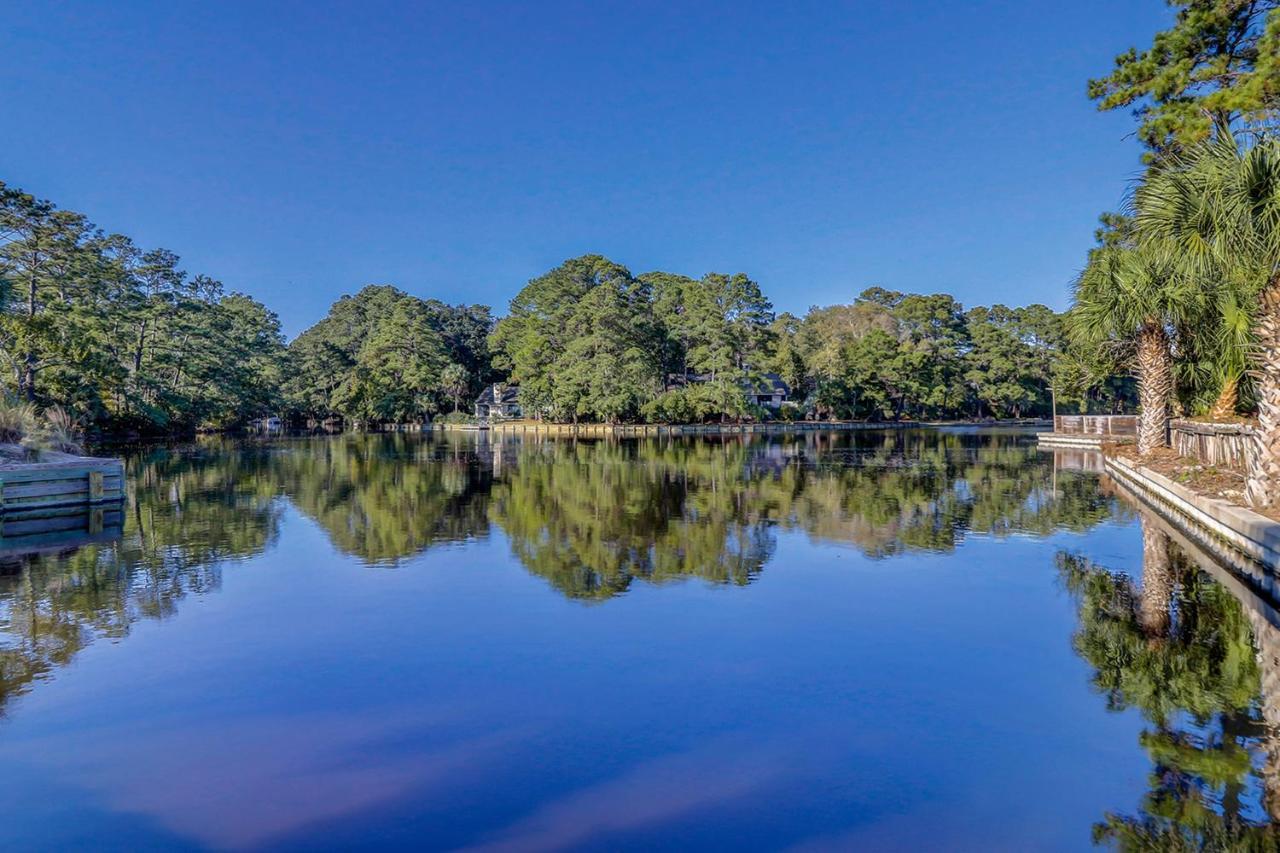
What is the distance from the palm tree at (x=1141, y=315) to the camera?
2156 cm

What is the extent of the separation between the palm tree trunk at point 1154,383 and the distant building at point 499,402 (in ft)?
191

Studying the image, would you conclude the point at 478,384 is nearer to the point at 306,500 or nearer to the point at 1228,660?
the point at 306,500

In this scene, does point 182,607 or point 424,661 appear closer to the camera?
point 424,661

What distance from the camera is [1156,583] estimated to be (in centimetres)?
1046

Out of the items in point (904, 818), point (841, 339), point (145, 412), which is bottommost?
point (904, 818)

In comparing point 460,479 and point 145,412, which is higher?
point 145,412

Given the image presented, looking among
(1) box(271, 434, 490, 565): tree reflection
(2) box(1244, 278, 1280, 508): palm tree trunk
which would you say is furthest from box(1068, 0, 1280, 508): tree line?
(1) box(271, 434, 490, 565): tree reflection

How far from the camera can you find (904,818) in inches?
195

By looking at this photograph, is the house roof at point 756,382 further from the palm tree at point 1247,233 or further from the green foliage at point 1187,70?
the palm tree at point 1247,233

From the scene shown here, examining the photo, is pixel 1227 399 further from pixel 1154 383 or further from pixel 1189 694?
pixel 1189 694

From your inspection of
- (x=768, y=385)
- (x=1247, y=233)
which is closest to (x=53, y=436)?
(x=1247, y=233)

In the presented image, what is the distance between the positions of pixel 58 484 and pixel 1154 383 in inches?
1196

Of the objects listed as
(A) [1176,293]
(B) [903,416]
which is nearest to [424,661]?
(A) [1176,293]

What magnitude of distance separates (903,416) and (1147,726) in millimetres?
74789
